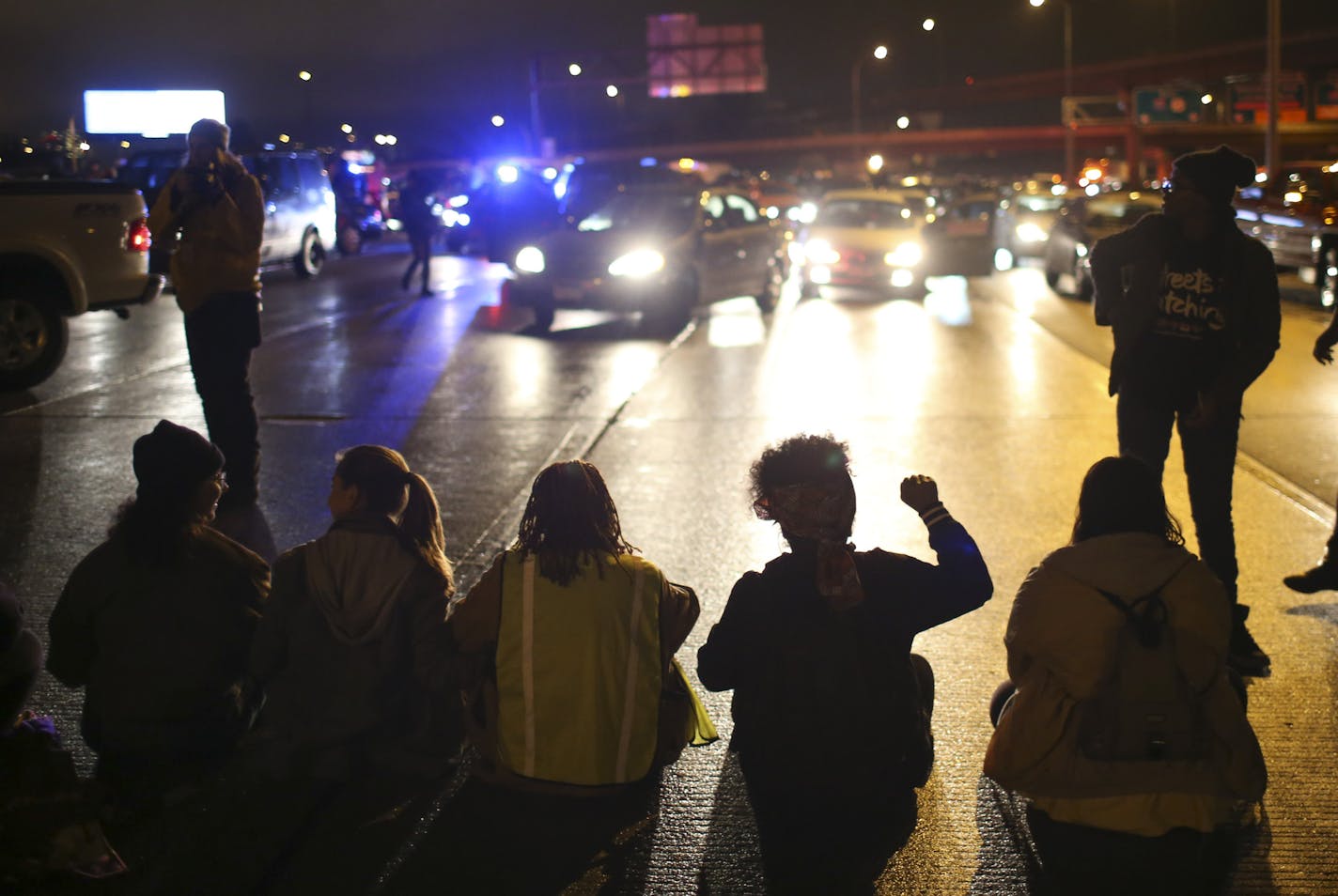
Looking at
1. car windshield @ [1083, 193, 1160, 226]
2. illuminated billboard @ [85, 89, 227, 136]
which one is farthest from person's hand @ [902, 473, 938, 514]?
illuminated billboard @ [85, 89, 227, 136]

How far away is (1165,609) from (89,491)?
6.46 m

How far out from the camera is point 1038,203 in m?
33.0

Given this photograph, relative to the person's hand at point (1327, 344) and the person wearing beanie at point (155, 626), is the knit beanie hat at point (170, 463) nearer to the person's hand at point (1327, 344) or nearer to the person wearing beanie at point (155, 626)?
the person wearing beanie at point (155, 626)

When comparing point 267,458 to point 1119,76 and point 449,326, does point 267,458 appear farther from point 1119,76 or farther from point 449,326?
point 1119,76

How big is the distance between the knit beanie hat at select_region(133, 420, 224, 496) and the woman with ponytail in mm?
355

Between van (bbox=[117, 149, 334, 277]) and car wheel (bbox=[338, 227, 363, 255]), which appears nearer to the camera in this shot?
van (bbox=[117, 149, 334, 277])

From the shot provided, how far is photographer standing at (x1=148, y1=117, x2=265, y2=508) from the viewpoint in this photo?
742cm

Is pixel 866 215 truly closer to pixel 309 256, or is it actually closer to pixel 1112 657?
pixel 309 256

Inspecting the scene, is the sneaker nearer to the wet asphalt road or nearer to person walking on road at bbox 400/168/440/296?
the wet asphalt road

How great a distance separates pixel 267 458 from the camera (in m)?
9.18

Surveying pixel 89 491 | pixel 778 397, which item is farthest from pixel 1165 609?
pixel 778 397

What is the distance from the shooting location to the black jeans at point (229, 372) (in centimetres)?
762

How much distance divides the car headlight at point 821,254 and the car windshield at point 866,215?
0.41 m

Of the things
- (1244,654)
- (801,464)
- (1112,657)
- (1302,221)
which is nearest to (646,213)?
(1302,221)
